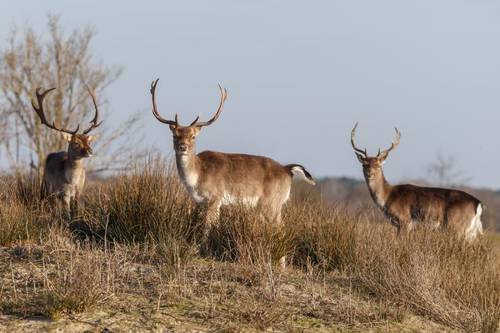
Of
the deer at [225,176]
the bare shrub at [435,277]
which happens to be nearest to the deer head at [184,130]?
the deer at [225,176]

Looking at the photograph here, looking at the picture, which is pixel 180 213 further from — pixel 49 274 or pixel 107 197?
pixel 49 274

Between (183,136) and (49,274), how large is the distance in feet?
11.1

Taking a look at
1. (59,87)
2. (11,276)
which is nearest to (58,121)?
(59,87)

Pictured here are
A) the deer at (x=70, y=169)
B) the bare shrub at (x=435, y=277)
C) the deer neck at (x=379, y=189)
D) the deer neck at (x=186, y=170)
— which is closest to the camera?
the bare shrub at (x=435, y=277)

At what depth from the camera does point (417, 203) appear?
48.0 feet

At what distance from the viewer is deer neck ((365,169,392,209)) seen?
1517cm

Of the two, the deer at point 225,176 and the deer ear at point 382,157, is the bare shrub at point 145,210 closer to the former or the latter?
the deer at point 225,176

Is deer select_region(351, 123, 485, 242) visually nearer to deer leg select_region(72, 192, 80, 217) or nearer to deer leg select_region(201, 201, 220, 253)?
deer leg select_region(201, 201, 220, 253)

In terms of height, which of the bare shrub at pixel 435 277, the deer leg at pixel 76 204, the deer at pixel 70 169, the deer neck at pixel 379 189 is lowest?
the bare shrub at pixel 435 277

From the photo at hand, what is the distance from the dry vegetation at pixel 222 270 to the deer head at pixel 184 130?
0.48 meters

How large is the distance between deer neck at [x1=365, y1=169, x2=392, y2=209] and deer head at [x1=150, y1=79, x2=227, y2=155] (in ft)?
16.0

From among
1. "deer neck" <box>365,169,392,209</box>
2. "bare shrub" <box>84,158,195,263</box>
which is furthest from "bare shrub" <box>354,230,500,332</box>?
"deer neck" <box>365,169,392,209</box>

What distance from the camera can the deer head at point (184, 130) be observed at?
1085 cm

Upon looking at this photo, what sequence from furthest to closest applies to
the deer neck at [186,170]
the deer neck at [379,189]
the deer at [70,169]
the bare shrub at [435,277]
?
the deer neck at [379,189] < the deer at [70,169] < the deer neck at [186,170] < the bare shrub at [435,277]
